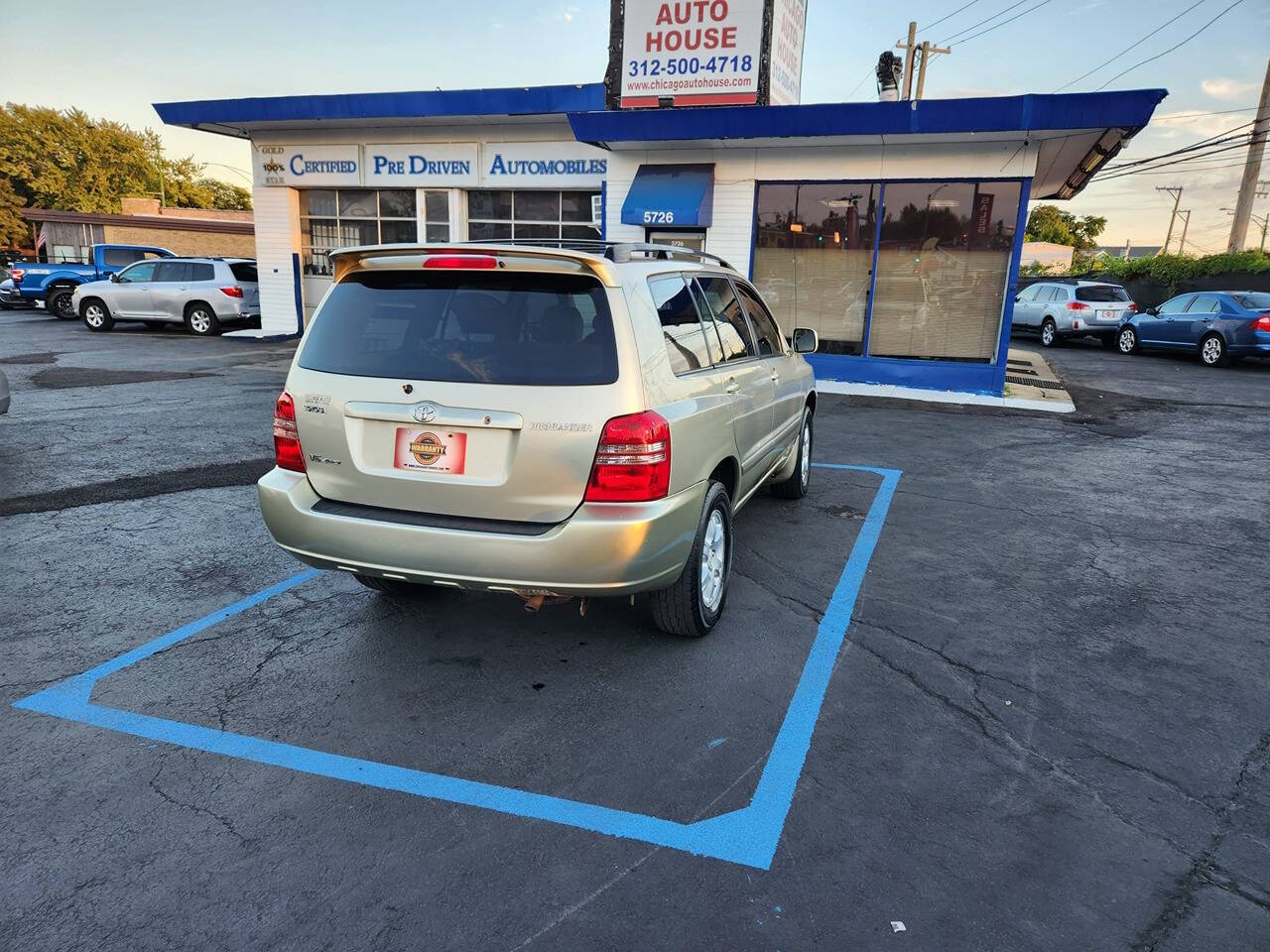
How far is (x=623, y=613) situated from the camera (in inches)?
180

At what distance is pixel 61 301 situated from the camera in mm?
24047

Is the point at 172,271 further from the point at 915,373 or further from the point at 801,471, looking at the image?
the point at 801,471

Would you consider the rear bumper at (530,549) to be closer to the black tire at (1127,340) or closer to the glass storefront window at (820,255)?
the glass storefront window at (820,255)

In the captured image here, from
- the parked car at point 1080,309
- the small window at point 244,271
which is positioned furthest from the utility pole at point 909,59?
the small window at point 244,271

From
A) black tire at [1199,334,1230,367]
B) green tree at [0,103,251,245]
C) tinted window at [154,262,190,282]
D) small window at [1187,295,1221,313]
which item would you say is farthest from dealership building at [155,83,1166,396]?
green tree at [0,103,251,245]

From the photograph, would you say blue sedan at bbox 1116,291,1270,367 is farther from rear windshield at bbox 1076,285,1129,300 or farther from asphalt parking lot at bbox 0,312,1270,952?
asphalt parking lot at bbox 0,312,1270,952

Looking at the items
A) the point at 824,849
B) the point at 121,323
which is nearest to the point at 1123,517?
the point at 824,849

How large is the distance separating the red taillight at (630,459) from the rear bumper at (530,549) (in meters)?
0.05

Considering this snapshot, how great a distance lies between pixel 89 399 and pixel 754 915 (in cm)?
1158

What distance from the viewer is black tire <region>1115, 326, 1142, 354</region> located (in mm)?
20688

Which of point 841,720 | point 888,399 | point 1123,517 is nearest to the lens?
point 841,720

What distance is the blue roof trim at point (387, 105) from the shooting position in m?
15.4

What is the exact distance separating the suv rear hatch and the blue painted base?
10.4 m

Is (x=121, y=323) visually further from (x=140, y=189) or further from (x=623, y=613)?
(x=140, y=189)
